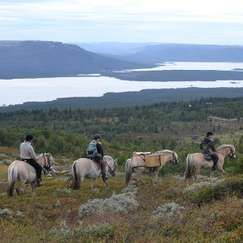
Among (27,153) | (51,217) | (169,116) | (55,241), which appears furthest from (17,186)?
(169,116)

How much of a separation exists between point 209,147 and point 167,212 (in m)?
8.92

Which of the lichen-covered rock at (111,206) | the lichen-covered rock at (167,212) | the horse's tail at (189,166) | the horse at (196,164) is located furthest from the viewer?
the horse's tail at (189,166)

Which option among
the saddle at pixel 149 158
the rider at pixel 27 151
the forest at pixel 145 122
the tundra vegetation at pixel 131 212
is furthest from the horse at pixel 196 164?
the forest at pixel 145 122

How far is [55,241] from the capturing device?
10172 mm

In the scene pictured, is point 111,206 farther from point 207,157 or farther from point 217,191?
point 207,157

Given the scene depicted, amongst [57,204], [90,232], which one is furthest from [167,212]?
[57,204]

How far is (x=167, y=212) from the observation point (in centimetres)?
1353

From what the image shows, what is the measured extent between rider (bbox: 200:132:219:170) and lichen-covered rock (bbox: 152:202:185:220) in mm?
7977

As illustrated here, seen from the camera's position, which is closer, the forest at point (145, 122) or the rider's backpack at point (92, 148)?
the rider's backpack at point (92, 148)

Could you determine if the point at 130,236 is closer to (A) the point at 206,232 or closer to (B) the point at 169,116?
(A) the point at 206,232

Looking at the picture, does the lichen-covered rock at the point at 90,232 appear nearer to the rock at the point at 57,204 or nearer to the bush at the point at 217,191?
the bush at the point at 217,191

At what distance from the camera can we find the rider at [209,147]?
2173 cm

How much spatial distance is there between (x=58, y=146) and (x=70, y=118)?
6586cm

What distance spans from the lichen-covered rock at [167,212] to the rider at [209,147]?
26.2 ft
